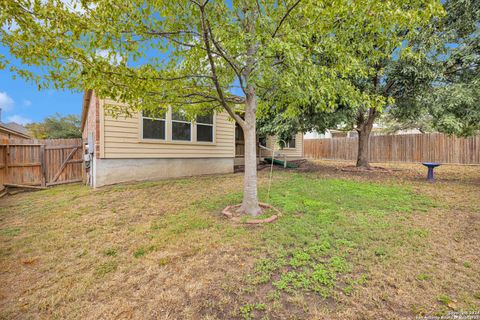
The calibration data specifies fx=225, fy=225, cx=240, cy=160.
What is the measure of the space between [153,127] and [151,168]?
59.4 inches

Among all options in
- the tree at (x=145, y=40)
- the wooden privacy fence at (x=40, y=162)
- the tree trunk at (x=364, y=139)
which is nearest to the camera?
the tree at (x=145, y=40)

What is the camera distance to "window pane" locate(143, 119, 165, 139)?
8109mm

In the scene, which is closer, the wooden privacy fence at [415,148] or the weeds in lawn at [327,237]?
the weeds in lawn at [327,237]

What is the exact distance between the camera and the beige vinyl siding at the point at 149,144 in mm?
7395

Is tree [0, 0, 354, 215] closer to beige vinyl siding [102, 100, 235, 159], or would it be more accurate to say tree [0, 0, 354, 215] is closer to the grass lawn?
the grass lawn

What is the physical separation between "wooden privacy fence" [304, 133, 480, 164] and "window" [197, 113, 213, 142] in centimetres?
1034

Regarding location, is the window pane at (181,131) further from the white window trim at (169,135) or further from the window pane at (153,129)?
the window pane at (153,129)


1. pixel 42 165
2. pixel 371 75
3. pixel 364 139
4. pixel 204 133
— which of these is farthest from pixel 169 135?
pixel 364 139

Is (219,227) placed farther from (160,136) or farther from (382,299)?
(160,136)

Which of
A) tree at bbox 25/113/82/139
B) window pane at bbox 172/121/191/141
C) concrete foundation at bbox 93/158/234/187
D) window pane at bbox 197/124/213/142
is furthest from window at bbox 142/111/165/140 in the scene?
tree at bbox 25/113/82/139

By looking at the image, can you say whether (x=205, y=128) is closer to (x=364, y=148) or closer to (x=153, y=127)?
(x=153, y=127)

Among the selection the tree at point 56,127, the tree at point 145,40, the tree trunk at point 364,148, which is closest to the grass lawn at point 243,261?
the tree at point 145,40

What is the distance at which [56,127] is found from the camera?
2352cm

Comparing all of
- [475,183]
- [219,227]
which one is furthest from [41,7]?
[475,183]
